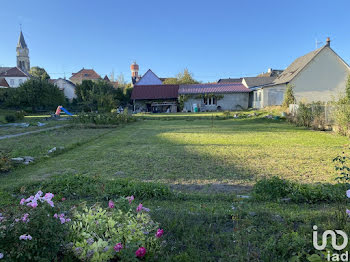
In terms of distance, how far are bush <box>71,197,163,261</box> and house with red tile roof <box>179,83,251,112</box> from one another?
29.5 meters

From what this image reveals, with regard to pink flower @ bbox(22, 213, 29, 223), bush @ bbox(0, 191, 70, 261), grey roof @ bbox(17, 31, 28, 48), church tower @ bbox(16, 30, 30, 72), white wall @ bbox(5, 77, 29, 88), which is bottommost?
bush @ bbox(0, 191, 70, 261)

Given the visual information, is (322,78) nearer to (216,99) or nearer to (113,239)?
(216,99)

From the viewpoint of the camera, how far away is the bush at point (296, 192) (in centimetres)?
384

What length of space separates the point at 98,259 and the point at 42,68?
77985mm

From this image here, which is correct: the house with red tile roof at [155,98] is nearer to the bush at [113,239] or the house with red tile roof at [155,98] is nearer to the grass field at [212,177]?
the grass field at [212,177]

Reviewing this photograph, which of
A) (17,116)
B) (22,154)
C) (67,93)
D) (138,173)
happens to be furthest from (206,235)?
(67,93)

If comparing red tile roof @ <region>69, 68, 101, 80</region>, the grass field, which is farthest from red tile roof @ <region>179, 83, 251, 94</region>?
red tile roof @ <region>69, 68, 101, 80</region>

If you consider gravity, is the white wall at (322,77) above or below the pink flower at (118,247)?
above

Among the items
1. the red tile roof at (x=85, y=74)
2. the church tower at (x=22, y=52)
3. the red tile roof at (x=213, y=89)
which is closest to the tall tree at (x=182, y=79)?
the red tile roof at (x=213, y=89)

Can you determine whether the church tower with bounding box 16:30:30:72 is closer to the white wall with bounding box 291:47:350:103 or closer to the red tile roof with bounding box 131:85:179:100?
the red tile roof with bounding box 131:85:179:100

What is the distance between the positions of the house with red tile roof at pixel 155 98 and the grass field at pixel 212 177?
2203 centimetres

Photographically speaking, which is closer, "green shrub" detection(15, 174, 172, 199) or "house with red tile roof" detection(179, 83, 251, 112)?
"green shrub" detection(15, 174, 172, 199)

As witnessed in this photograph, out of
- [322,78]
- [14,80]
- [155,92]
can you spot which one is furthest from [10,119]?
[14,80]

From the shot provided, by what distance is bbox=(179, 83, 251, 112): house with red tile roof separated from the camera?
31578mm
